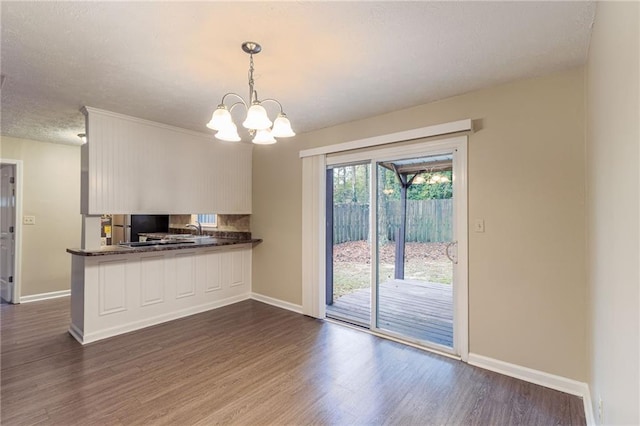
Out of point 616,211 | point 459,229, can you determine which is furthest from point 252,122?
point 459,229

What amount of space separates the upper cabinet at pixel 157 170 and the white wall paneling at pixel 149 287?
22.9 inches

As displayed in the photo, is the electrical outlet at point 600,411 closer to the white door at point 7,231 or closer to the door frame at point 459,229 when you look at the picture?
the door frame at point 459,229

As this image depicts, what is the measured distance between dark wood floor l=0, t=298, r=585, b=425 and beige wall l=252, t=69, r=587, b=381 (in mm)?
370

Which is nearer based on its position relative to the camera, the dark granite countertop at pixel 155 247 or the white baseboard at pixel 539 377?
the white baseboard at pixel 539 377

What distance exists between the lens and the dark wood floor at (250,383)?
6.68 feet

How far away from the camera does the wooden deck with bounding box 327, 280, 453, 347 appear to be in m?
3.25

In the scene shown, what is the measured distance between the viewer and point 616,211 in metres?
1.23

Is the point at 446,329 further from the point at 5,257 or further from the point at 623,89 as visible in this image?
the point at 5,257

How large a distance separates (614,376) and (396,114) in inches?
106

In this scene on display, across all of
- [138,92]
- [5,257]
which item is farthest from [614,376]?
[5,257]

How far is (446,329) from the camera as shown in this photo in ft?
10.9

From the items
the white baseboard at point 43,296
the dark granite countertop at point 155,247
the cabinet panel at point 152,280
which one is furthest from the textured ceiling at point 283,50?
the white baseboard at point 43,296

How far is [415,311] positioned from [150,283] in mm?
3197

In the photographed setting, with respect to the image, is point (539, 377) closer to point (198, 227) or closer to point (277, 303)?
point (277, 303)
